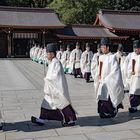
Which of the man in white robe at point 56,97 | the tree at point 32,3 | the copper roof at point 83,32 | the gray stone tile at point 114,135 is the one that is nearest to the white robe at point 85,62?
the man in white robe at point 56,97

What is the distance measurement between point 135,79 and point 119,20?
102 feet

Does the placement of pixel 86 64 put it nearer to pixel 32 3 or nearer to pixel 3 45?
pixel 3 45

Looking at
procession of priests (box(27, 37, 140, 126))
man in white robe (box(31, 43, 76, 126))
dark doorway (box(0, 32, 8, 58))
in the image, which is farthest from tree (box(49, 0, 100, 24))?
man in white robe (box(31, 43, 76, 126))

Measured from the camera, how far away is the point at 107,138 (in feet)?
21.6

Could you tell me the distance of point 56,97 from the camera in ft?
24.2

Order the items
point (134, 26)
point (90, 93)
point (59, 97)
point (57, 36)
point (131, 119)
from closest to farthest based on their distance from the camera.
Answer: point (59, 97) < point (131, 119) < point (90, 93) < point (57, 36) < point (134, 26)

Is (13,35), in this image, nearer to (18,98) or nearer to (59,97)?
(18,98)

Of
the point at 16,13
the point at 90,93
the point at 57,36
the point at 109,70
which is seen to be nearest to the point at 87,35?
the point at 57,36

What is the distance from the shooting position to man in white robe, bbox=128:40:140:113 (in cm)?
884

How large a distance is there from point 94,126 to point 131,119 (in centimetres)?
107

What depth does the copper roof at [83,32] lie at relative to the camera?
34.8 m

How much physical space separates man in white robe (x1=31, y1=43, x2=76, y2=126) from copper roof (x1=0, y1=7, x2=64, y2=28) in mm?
26743

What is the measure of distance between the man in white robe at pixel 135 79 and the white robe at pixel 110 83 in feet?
2.39

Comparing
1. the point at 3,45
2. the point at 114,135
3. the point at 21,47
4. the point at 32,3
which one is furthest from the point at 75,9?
the point at 114,135
